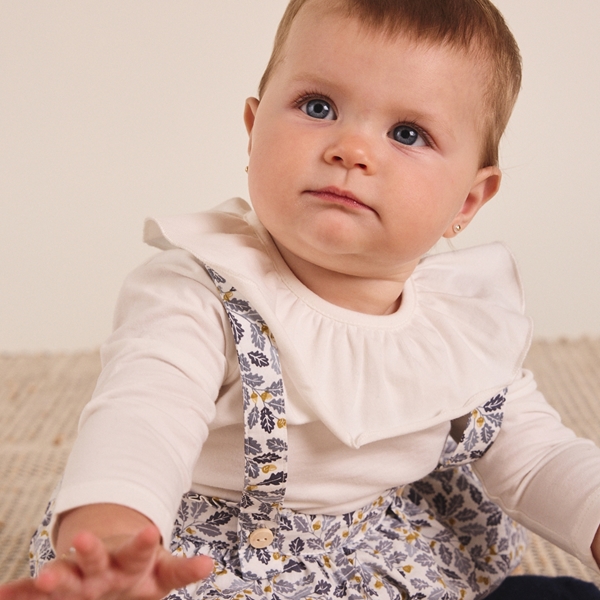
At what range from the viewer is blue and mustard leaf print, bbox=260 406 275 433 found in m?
0.71

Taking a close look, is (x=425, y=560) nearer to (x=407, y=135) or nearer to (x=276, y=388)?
(x=276, y=388)

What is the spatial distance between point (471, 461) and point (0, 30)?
4.33 ft

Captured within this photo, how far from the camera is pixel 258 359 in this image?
71 centimetres

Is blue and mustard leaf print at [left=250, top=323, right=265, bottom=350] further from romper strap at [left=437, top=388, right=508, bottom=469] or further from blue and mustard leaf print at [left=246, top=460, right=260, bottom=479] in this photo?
romper strap at [left=437, top=388, right=508, bottom=469]

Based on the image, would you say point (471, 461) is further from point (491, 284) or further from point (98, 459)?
point (98, 459)

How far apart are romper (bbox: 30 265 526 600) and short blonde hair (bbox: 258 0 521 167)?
9.4 inches

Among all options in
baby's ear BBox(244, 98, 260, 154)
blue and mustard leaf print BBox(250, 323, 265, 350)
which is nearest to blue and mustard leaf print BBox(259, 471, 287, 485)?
blue and mustard leaf print BBox(250, 323, 265, 350)

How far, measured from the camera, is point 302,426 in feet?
2.51

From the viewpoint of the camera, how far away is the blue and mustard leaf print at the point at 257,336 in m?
0.72

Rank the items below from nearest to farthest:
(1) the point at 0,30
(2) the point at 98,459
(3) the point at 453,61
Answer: (2) the point at 98,459 → (3) the point at 453,61 → (1) the point at 0,30

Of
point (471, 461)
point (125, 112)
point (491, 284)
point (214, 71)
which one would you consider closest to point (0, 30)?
point (125, 112)

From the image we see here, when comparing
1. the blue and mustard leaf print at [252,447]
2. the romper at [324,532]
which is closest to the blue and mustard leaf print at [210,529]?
the romper at [324,532]

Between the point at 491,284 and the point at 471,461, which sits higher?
the point at 491,284

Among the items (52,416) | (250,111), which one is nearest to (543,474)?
(250,111)
